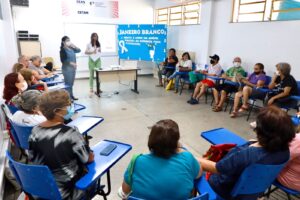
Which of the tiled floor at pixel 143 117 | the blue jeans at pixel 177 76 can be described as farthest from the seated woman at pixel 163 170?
the blue jeans at pixel 177 76

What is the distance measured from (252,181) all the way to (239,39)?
455 cm

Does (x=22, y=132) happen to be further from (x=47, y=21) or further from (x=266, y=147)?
(x=47, y=21)

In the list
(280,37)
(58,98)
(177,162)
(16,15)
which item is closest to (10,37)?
(16,15)


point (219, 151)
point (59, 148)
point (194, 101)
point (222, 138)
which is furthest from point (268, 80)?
point (59, 148)

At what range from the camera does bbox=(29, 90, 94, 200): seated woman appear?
1.36 meters

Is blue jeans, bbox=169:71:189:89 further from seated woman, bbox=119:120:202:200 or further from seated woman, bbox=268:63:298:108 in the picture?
seated woman, bbox=119:120:202:200

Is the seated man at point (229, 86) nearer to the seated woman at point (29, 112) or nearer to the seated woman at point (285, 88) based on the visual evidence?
the seated woman at point (285, 88)

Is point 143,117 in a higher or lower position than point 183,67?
lower

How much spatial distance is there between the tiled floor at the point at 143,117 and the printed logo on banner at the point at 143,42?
1401 mm

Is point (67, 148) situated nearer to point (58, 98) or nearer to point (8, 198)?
point (58, 98)

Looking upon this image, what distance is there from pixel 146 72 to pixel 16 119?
279 inches

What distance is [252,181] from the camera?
1404mm

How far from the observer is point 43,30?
7031mm

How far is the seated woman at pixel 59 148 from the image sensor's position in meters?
1.36
